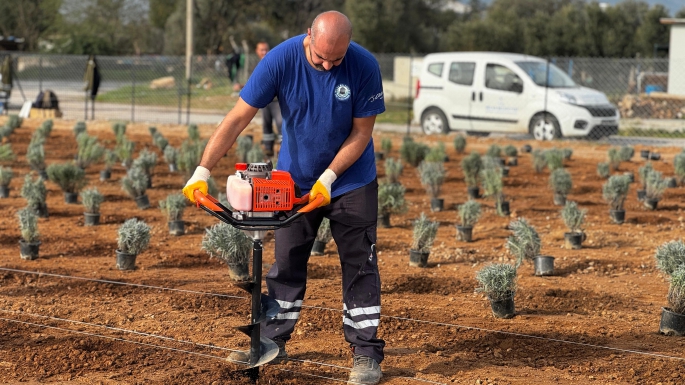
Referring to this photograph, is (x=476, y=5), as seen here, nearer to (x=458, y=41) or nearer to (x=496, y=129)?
(x=458, y=41)

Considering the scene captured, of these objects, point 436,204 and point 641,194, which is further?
point 641,194

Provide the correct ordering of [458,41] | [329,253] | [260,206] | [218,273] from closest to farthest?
[260,206] < [218,273] < [329,253] < [458,41]

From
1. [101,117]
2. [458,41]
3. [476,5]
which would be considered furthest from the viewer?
[476,5]

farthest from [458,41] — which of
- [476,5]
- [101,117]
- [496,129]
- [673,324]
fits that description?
[673,324]

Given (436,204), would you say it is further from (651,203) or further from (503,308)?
(503,308)

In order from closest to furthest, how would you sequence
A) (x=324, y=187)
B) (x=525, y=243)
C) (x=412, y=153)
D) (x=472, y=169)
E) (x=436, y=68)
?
1. (x=324, y=187)
2. (x=525, y=243)
3. (x=472, y=169)
4. (x=412, y=153)
5. (x=436, y=68)

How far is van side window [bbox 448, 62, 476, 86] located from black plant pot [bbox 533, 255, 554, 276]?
12388mm

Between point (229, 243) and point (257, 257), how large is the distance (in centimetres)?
236

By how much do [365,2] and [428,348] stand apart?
1764 inches

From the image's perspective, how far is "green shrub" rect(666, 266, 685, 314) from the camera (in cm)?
594

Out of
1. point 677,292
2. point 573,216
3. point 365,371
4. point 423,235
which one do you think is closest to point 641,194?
point 573,216

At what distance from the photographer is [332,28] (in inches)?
174

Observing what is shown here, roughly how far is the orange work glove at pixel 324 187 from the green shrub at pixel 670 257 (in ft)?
9.62

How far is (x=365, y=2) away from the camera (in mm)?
49188
